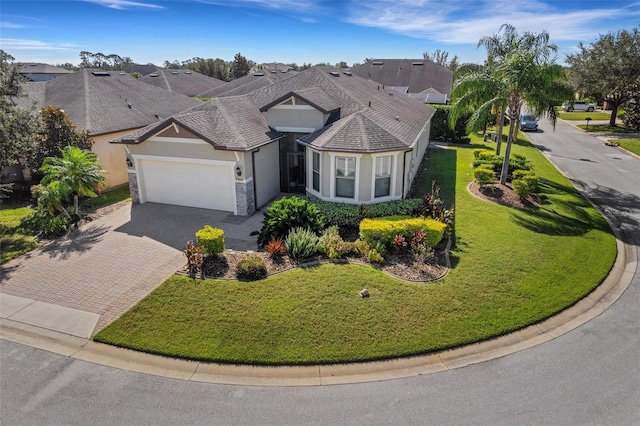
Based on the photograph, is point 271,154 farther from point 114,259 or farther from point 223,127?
point 114,259

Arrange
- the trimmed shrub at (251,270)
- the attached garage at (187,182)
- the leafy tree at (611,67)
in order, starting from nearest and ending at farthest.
→ 1. the trimmed shrub at (251,270)
2. the attached garage at (187,182)
3. the leafy tree at (611,67)

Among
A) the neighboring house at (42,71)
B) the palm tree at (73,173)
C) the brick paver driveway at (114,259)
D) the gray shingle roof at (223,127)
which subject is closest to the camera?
the brick paver driveway at (114,259)

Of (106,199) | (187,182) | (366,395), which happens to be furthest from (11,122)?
(366,395)

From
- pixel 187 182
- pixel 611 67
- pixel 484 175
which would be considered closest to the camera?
pixel 187 182

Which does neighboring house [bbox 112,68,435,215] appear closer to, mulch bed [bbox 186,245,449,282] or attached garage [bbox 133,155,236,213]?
attached garage [bbox 133,155,236,213]

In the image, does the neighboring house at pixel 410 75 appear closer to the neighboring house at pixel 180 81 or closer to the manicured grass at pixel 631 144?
the manicured grass at pixel 631 144

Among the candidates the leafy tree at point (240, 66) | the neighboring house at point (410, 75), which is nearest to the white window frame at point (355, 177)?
the neighboring house at point (410, 75)

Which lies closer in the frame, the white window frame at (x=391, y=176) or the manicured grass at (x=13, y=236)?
the manicured grass at (x=13, y=236)

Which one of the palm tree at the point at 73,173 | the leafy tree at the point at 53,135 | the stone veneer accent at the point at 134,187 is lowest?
the stone veneer accent at the point at 134,187
